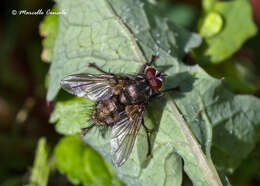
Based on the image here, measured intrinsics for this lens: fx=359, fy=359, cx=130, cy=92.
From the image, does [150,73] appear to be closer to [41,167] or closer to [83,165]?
[83,165]

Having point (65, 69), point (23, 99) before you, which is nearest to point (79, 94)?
point (65, 69)

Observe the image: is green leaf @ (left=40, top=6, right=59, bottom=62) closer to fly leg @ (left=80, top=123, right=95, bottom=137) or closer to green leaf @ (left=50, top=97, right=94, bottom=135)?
green leaf @ (left=50, top=97, right=94, bottom=135)

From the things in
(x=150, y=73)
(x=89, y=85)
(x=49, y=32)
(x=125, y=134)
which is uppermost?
(x=49, y=32)

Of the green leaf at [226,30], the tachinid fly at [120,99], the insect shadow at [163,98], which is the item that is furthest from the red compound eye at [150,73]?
the green leaf at [226,30]

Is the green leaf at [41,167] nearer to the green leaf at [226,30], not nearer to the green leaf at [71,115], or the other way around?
the green leaf at [71,115]

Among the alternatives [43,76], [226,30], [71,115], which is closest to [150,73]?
[71,115]

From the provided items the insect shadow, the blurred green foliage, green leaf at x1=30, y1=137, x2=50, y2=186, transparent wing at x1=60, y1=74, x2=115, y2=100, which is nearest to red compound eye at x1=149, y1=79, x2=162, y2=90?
the insect shadow

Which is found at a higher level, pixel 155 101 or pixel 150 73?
pixel 150 73

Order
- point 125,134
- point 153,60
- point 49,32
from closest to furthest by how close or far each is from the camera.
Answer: point 125,134, point 153,60, point 49,32
